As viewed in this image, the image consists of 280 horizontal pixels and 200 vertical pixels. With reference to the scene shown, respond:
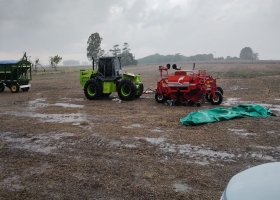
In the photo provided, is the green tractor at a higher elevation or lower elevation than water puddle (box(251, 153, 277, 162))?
higher

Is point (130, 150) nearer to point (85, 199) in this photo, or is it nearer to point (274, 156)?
point (85, 199)

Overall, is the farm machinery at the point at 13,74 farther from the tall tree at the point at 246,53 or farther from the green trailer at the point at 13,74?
the tall tree at the point at 246,53

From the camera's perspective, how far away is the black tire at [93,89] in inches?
542

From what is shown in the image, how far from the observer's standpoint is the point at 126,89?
1338 cm

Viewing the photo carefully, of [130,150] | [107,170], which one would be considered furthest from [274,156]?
[107,170]

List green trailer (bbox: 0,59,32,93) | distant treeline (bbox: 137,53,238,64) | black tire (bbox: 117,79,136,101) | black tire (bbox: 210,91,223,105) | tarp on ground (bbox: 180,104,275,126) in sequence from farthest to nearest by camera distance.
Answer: distant treeline (bbox: 137,53,238,64)
green trailer (bbox: 0,59,32,93)
black tire (bbox: 117,79,136,101)
black tire (bbox: 210,91,223,105)
tarp on ground (bbox: 180,104,275,126)

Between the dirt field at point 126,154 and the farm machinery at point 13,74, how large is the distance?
30.8 ft

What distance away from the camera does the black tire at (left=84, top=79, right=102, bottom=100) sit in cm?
1377

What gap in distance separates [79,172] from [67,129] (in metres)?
3.24

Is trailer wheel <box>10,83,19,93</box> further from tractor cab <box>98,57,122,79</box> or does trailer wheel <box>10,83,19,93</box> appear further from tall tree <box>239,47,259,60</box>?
tall tree <box>239,47,259,60</box>

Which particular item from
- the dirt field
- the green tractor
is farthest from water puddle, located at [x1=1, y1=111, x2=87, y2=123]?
the green tractor

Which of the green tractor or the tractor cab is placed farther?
the tractor cab

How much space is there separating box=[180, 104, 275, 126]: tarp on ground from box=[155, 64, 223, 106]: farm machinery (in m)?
2.08

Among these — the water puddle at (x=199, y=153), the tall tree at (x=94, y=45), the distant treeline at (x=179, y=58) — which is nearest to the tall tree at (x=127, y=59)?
the tall tree at (x=94, y=45)
